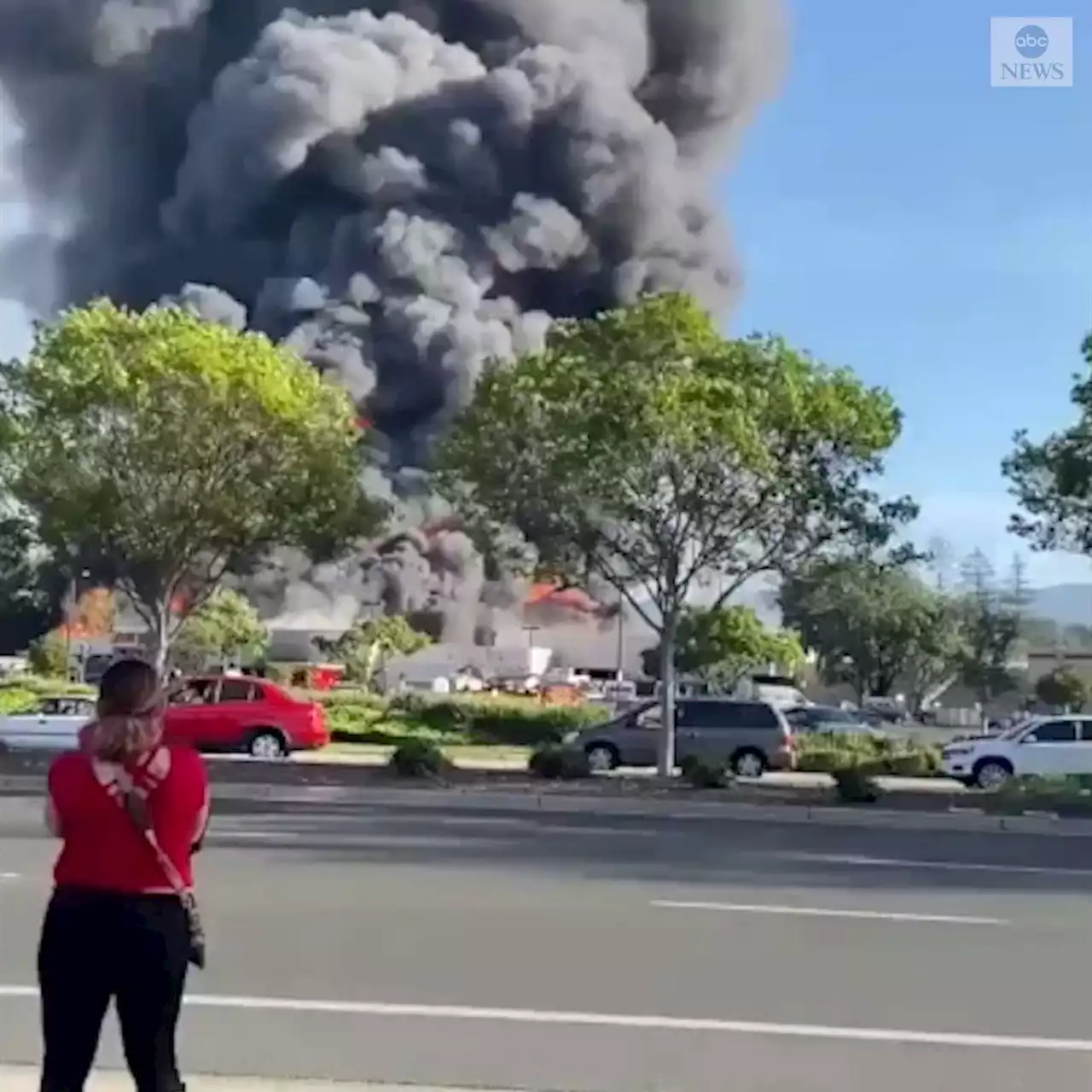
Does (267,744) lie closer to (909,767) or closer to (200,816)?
(909,767)

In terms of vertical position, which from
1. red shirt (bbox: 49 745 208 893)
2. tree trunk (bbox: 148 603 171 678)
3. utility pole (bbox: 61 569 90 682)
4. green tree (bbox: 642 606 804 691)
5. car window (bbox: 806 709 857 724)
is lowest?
red shirt (bbox: 49 745 208 893)

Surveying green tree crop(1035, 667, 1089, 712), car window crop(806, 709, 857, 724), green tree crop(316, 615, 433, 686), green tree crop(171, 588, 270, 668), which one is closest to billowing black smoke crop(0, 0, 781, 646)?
green tree crop(316, 615, 433, 686)

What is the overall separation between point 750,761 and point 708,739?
785mm

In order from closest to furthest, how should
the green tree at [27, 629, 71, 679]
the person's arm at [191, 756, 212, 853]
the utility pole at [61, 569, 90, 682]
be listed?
the person's arm at [191, 756, 212, 853]
the green tree at [27, 629, 71, 679]
the utility pole at [61, 569, 90, 682]

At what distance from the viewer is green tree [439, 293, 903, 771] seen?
27.7 m

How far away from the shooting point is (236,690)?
32.5 metres

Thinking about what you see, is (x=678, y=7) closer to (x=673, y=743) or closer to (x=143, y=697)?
(x=673, y=743)

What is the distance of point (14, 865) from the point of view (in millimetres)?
14914

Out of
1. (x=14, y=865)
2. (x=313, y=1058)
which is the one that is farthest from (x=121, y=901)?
(x=14, y=865)

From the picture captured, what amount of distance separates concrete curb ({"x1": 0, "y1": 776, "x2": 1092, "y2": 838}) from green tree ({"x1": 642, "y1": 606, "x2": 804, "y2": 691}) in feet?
116

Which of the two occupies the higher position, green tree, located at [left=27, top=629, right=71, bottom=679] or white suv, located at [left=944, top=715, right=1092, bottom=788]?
green tree, located at [left=27, top=629, right=71, bottom=679]

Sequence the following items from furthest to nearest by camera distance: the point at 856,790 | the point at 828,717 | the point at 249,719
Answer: the point at 828,717
the point at 249,719
the point at 856,790

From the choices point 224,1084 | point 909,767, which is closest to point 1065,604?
point 909,767

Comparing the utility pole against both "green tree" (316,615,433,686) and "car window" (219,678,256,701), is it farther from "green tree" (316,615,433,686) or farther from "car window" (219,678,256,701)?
"car window" (219,678,256,701)
